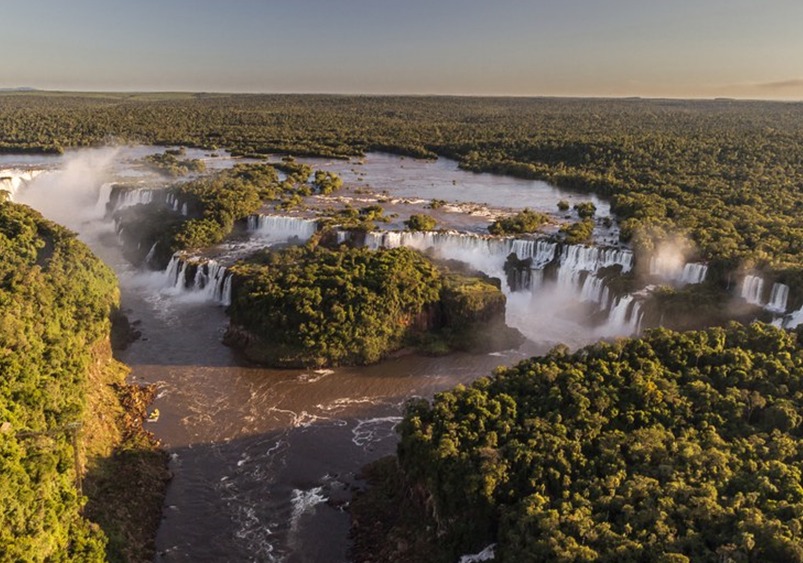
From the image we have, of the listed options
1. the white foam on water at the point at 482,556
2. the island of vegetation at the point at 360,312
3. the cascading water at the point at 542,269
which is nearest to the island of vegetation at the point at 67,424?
the island of vegetation at the point at 360,312

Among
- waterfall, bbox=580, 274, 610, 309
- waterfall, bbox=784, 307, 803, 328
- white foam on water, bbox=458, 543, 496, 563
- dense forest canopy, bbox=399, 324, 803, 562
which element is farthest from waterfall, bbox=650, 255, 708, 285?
white foam on water, bbox=458, 543, 496, 563

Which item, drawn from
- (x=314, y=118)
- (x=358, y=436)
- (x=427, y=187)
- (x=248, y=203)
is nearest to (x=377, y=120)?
(x=314, y=118)

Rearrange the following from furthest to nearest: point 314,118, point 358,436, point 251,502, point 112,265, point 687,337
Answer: point 314,118
point 112,265
point 358,436
point 687,337
point 251,502

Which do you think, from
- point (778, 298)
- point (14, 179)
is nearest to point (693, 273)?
point (778, 298)

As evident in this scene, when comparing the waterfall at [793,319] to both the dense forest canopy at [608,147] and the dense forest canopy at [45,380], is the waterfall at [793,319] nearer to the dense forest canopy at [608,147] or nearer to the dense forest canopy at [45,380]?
the dense forest canopy at [608,147]

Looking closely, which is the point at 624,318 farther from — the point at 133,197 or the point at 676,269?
the point at 133,197

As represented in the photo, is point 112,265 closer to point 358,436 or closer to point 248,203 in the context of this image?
point 248,203
